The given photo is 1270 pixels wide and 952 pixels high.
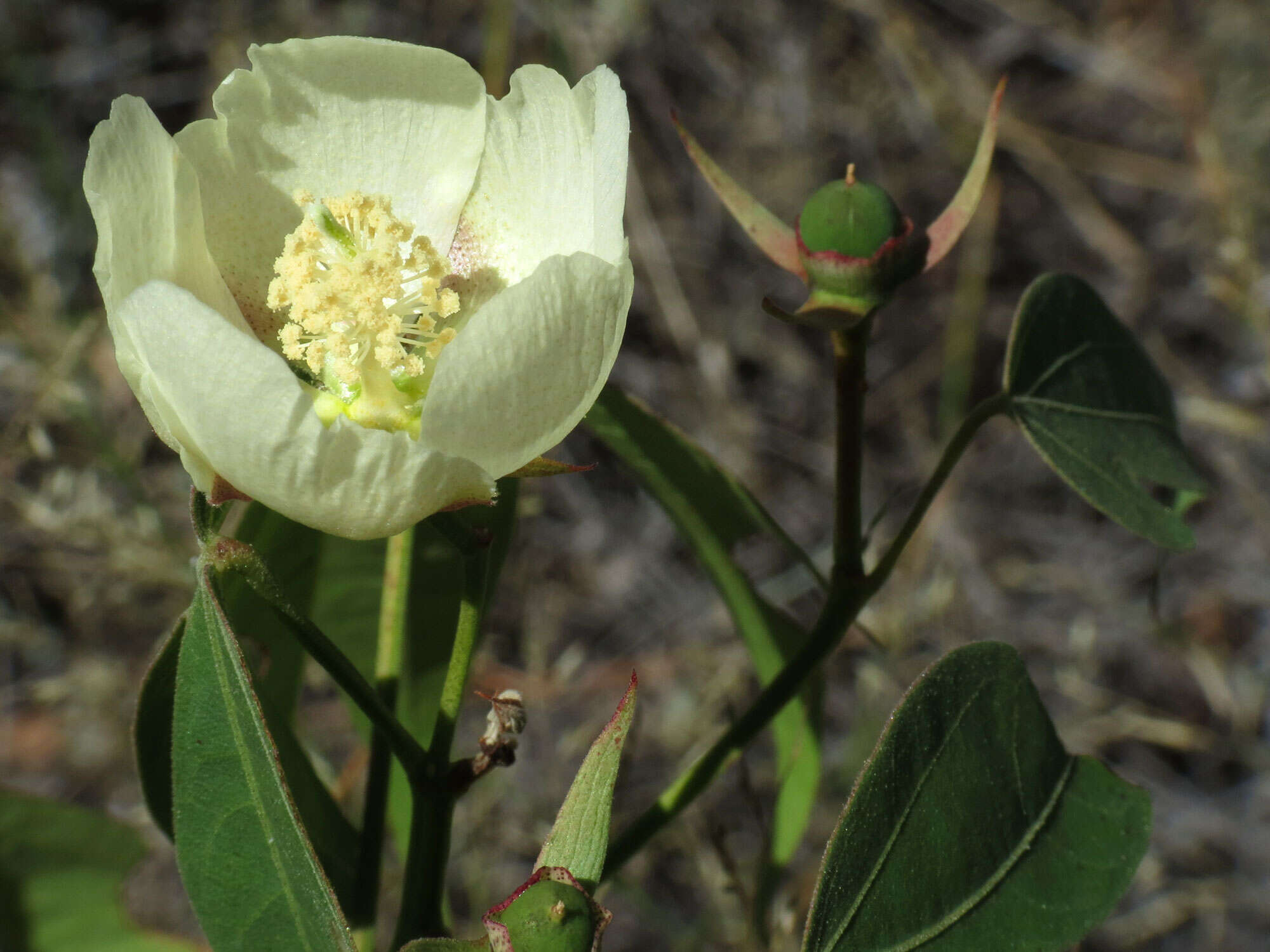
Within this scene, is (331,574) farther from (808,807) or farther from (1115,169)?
(1115,169)

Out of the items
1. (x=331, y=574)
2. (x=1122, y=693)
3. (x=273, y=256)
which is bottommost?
(x=1122, y=693)

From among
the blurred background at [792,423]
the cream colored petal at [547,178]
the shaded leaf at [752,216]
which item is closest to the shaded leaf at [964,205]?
the shaded leaf at [752,216]

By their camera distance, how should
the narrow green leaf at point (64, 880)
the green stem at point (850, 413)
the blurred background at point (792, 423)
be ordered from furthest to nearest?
the blurred background at point (792, 423) → the narrow green leaf at point (64, 880) → the green stem at point (850, 413)

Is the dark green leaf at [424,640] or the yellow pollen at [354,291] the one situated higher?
the yellow pollen at [354,291]

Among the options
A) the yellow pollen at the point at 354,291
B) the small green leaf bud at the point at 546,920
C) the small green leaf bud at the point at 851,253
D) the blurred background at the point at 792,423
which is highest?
the small green leaf bud at the point at 851,253

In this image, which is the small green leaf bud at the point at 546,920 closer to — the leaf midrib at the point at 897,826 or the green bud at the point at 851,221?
the leaf midrib at the point at 897,826

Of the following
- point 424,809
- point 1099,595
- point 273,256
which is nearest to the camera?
point 424,809

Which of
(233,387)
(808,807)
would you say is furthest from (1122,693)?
(233,387)

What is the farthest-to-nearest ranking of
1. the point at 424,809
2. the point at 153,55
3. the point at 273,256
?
the point at 153,55, the point at 273,256, the point at 424,809
